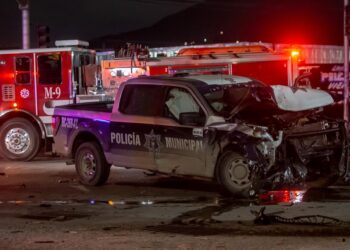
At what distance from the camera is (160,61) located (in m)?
15.5

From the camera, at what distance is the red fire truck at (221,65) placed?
48.6 feet

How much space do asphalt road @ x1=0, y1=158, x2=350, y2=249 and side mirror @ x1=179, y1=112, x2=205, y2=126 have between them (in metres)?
1.09

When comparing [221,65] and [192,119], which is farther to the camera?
[221,65]

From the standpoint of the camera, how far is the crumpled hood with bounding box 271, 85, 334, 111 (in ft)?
30.8

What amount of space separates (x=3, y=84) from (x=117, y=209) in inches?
297

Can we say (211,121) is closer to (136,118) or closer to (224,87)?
(224,87)

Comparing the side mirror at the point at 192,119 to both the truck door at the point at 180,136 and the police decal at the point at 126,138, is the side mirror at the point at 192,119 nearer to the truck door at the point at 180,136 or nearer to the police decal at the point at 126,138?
the truck door at the point at 180,136

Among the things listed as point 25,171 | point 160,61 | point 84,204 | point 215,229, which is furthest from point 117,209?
point 160,61

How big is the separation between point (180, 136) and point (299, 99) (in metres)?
1.82

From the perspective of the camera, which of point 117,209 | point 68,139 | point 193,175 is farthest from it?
point 68,139

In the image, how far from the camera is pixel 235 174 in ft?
29.9

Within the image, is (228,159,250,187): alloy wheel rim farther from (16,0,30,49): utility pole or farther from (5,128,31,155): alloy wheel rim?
(16,0,30,49): utility pole

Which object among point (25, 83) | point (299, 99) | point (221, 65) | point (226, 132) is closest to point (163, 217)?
point (226, 132)

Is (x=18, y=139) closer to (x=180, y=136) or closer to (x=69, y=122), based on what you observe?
(x=69, y=122)
